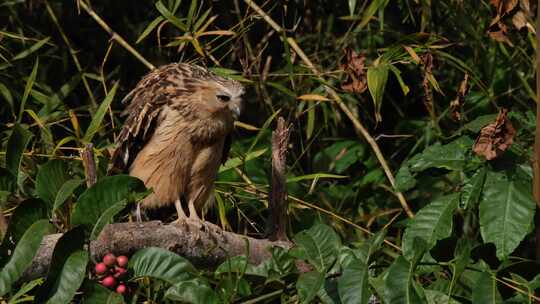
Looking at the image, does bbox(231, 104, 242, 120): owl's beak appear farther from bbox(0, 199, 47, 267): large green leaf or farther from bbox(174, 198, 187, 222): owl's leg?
bbox(0, 199, 47, 267): large green leaf

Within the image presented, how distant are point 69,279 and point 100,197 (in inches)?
7.7

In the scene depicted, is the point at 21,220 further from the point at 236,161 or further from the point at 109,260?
the point at 236,161

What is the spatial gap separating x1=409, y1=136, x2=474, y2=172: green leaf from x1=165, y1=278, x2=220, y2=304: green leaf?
2.76 ft

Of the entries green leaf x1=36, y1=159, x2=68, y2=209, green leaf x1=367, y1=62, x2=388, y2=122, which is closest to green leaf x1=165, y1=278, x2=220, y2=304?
green leaf x1=36, y1=159, x2=68, y2=209

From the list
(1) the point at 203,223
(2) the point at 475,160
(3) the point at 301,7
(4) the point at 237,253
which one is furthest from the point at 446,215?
(3) the point at 301,7

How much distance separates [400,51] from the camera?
3.49m

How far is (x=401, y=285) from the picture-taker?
219cm

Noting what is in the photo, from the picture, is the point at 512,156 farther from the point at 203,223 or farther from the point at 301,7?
the point at 301,7

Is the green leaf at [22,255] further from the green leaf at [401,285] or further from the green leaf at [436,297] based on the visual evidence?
the green leaf at [436,297]

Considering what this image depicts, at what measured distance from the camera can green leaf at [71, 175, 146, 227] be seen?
89.2 inches

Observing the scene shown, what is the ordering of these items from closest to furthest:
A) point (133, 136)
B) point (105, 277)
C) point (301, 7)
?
1. point (105, 277)
2. point (133, 136)
3. point (301, 7)

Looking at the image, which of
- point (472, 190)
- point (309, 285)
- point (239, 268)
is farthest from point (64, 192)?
point (472, 190)

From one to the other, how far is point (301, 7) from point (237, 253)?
1.93 meters

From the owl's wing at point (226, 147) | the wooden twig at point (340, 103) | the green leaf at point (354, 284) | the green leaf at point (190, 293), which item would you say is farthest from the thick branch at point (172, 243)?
the wooden twig at point (340, 103)
